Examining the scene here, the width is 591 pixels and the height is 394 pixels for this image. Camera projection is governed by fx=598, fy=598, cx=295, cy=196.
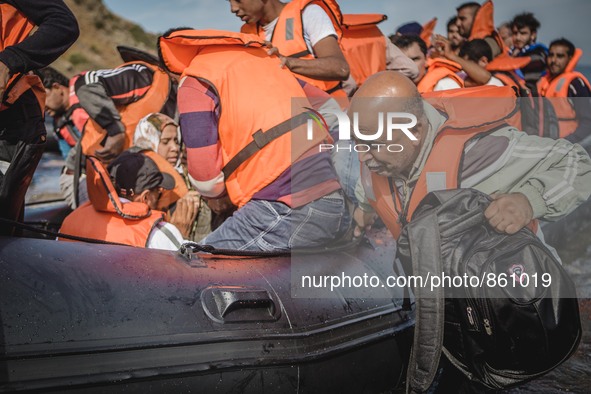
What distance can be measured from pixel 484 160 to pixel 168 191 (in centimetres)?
173

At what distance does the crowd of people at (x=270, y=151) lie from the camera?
2094 millimetres

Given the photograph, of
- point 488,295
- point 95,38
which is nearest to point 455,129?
point 488,295

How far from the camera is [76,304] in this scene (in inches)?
72.0

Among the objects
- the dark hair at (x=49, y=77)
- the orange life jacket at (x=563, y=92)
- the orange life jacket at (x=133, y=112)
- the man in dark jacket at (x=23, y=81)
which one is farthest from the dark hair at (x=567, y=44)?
the man in dark jacket at (x=23, y=81)

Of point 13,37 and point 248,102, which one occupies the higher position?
point 13,37

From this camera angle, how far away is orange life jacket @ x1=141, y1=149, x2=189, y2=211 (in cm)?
321

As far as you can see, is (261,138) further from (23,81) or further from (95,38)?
(95,38)

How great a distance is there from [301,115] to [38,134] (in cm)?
103

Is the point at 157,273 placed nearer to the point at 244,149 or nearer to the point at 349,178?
the point at 244,149

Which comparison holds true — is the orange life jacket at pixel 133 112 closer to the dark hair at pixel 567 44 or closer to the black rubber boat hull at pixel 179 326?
the black rubber boat hull at pixel 179 326

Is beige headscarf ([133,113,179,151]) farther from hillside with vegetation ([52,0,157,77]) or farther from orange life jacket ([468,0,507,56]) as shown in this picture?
hillside with vegetation ([52,0,157,77])

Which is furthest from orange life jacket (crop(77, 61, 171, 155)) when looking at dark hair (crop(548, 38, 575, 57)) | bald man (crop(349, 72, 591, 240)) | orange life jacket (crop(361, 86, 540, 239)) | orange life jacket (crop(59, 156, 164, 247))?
dark hair (crop(548, 38, 575, 57))

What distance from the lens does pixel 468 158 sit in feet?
7.23

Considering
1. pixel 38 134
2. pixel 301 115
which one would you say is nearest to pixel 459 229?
pixel 301 115
